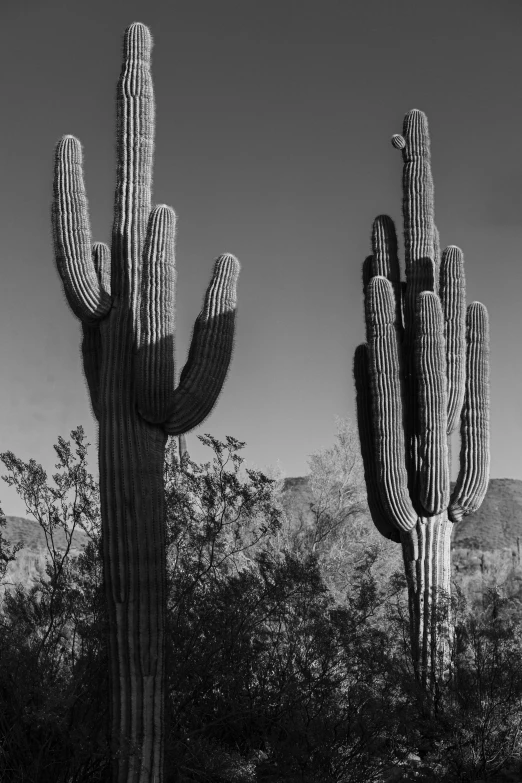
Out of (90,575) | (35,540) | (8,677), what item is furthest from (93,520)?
(35,540)

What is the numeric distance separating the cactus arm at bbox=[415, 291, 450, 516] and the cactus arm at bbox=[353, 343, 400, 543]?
0.46 meters

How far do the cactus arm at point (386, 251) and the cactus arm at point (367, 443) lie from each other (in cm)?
91

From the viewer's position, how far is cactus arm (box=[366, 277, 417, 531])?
29.0ft

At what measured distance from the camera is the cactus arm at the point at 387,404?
884 centimetres

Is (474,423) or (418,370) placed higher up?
(418,370)

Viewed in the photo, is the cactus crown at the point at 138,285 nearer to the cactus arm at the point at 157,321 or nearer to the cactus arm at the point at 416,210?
the cactus arm at the point at 157,321

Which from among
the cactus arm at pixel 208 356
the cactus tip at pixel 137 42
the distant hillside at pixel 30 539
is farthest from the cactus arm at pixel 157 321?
the distant hillside at pixel 30 539

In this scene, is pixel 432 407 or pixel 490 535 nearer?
pixel 432 407

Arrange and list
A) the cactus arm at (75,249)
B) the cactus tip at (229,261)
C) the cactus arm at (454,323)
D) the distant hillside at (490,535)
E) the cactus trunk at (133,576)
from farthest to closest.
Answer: the distant hillside at (490,535), the cactus arm at (454,323), the cactus tip at (229,261), the cactus arm at (75,249), the cactus trunk at (133,576)

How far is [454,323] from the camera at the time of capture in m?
9.59

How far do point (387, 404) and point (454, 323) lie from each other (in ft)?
4.46

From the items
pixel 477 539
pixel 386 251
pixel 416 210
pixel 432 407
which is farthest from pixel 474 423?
pixel 477 539

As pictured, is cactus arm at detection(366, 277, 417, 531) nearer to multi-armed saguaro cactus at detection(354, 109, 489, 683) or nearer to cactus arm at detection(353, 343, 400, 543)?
multi-armed saguaro cactus at detection(354, 109, 489, 683)

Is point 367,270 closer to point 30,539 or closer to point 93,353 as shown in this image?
point 93,353
